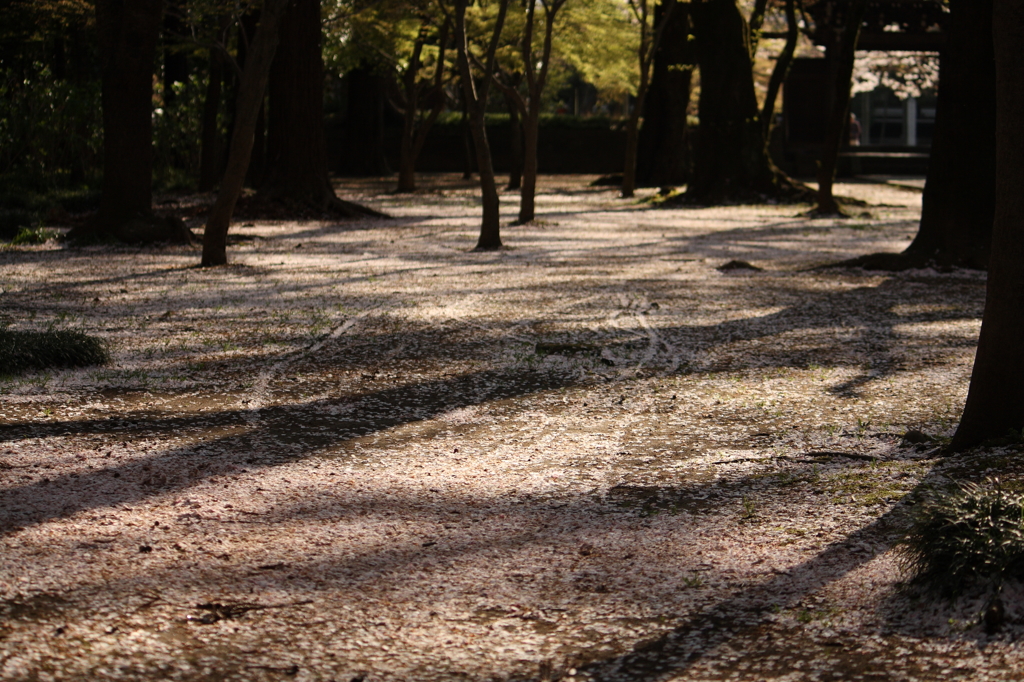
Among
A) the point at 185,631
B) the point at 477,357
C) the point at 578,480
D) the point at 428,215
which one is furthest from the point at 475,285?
the point at 428,215

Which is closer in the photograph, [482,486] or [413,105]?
[482,486]

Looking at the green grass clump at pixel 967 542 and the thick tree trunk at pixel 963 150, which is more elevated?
the thick tree trunk at pixel 963 150

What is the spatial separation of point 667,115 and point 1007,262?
84.7 ft

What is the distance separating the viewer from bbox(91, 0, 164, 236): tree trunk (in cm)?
1295

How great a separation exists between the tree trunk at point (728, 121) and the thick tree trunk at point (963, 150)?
1109cm

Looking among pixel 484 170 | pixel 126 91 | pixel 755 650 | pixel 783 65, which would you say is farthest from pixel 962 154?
pixel 783 65

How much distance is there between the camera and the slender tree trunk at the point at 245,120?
→ 37.0 ft

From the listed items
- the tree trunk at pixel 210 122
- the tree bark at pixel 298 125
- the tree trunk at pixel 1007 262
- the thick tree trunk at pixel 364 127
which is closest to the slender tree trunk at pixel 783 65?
the tree bark at pixel 298 125

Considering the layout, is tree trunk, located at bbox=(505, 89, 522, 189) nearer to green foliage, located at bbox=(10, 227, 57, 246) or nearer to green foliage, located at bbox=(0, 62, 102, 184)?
green foliage, located at bbox=(0, 62, 102, 184)

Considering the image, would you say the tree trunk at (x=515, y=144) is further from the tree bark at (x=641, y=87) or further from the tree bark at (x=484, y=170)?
the tree bark at (x=484, y=170)

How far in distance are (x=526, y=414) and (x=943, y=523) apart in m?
2.67

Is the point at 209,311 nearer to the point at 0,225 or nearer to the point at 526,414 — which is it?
the point at 526,414

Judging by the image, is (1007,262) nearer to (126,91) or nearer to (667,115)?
(126,91)

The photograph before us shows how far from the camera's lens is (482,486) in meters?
4.50
